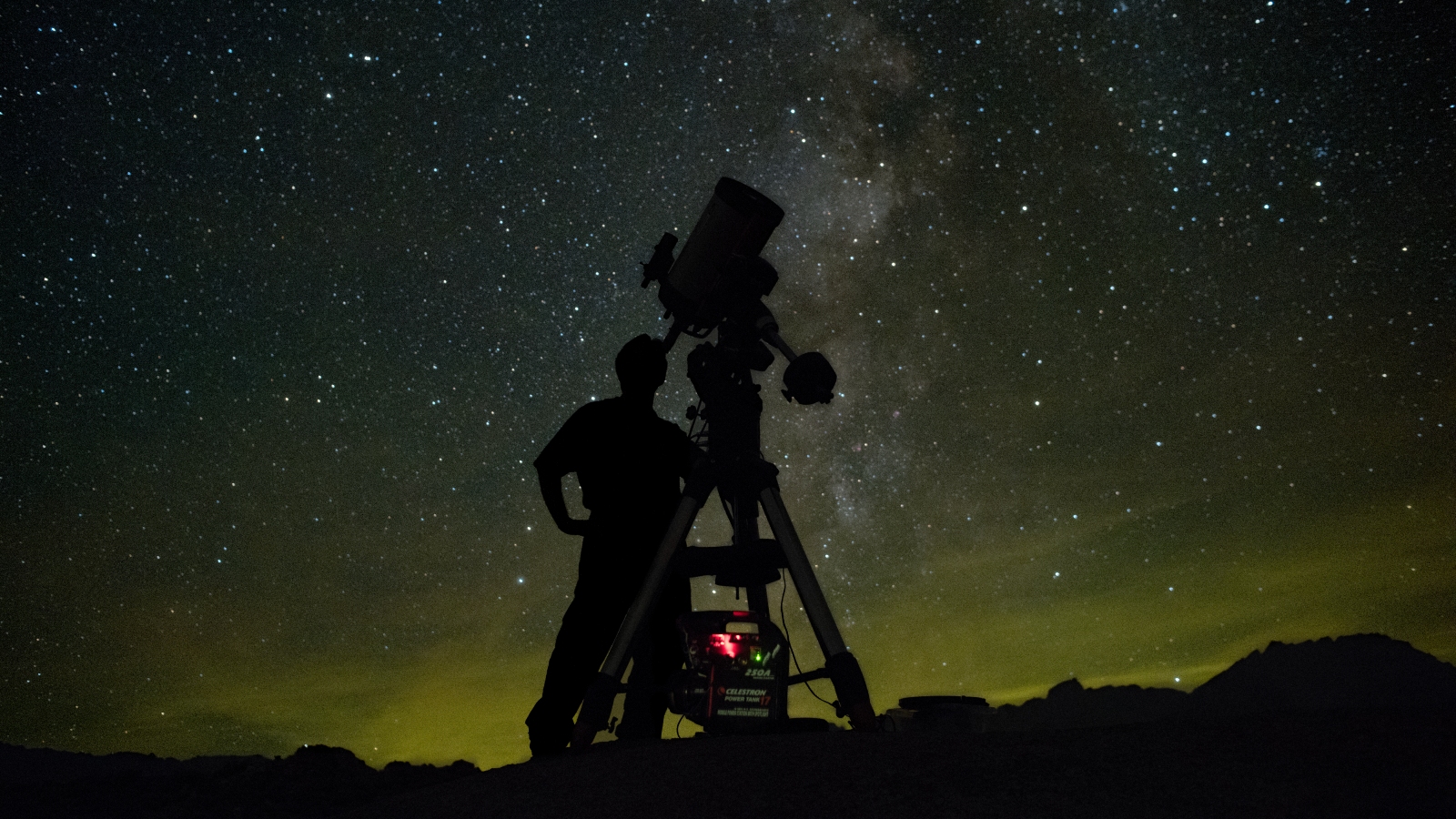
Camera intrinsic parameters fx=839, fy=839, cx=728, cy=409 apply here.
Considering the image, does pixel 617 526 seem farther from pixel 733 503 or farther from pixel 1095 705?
pixel 1095 705

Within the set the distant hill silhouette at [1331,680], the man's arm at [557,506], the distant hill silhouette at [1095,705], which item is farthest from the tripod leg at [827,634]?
the distant hill silhouette at [1095,705]

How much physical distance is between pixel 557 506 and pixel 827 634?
5.46 ft

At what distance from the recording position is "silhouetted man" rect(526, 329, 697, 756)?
413cm

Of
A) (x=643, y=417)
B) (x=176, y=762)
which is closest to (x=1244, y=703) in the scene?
(x=643, y=417)

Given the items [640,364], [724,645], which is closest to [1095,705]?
[724,645]

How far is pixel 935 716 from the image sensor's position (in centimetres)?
398

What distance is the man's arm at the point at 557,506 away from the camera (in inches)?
174

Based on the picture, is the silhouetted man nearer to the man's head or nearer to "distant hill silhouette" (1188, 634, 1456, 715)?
the man's head

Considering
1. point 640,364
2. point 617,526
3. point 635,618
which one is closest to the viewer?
point 635,618

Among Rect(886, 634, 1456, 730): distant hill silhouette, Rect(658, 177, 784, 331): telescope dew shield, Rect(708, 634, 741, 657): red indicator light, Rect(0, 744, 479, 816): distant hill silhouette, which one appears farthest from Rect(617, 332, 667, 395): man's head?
Rect(0, 744, 479, 816): distant hill silhouette

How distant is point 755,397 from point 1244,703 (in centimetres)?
326

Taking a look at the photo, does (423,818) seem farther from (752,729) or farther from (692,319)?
(692,319)

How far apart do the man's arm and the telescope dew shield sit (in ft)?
3.68

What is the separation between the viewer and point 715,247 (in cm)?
435
